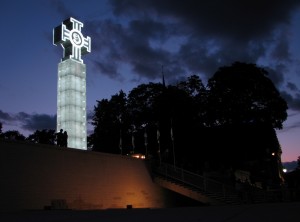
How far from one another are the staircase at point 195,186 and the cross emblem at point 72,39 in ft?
67.1

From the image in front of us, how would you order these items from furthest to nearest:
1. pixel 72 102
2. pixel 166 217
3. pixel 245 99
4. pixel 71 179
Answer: pixel 245 99 → pixel 72 102 → pixel 71 179 → pixel 166 217

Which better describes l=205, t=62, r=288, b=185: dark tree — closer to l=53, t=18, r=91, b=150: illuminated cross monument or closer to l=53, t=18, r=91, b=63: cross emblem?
l=53, t=18, r=91, b=150: illuminated cross monument

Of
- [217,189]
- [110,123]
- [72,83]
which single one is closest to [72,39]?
[72,83]

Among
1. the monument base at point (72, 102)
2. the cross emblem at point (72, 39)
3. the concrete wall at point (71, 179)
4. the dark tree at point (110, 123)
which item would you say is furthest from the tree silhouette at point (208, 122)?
the concrete wall at point (71, 179)

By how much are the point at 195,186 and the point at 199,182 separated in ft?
1.52

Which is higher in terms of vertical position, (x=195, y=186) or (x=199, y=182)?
(x=199, y=182)

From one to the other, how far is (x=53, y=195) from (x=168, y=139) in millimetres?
23822

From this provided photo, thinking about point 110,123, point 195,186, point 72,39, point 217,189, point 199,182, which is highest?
point 72,39

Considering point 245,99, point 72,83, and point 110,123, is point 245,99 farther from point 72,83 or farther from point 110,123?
point 72,83

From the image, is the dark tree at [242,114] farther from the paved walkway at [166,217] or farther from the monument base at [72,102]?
the paved walkway at [166,217]

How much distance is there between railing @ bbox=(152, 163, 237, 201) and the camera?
92.2 ft

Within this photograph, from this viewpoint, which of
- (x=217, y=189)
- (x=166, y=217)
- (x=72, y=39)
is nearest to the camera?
(x=166, y=217)

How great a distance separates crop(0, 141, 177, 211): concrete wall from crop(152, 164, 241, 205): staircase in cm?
117

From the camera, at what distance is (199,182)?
1129 inches
